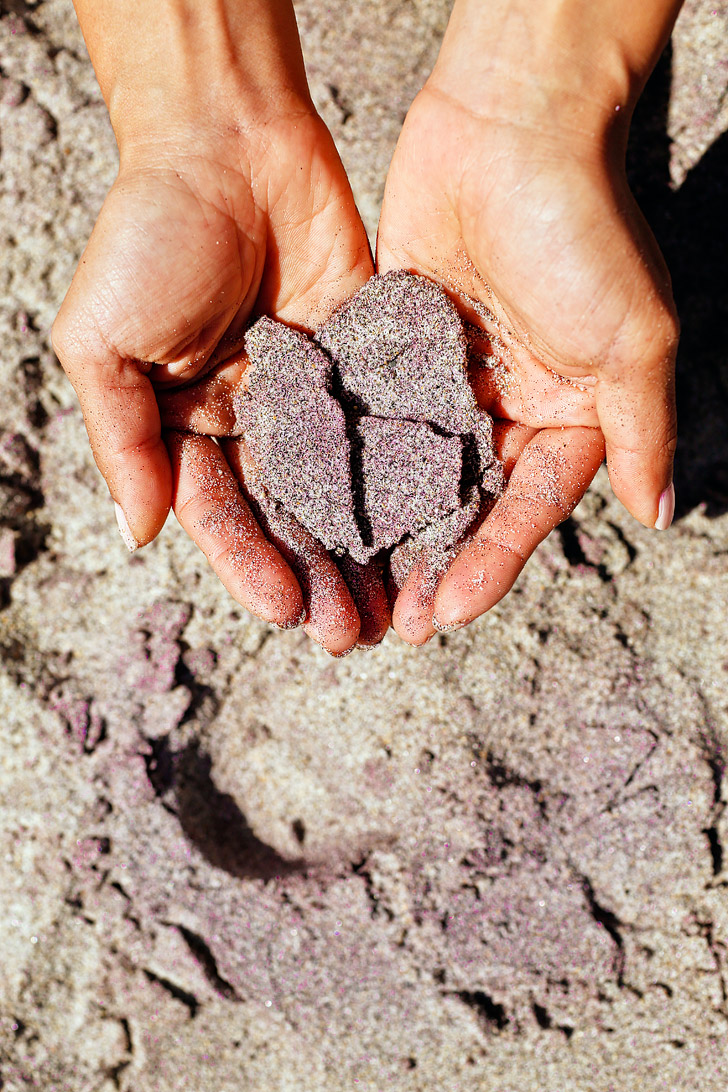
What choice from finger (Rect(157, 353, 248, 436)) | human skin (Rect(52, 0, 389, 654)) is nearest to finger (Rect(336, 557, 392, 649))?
human skin (Rect(52, 0, 389, 654))

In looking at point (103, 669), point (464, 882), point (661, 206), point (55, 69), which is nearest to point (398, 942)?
point (464, 882)

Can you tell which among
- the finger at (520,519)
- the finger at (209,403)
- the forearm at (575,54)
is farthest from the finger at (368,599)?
the forearm at (575,54)

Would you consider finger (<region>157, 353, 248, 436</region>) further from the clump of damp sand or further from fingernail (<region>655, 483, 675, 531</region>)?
fingernail (<region>655, 483, 675, 531</region>)

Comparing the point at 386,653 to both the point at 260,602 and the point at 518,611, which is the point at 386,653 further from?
the point at 260,602

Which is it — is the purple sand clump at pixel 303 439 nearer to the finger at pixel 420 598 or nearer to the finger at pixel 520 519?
A: the finger at pixel 420 598

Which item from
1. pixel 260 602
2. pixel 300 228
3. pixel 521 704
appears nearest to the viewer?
pixel 260 602

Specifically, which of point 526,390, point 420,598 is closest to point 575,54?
point 526,390

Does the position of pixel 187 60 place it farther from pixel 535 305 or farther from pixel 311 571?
pixel 311 571
